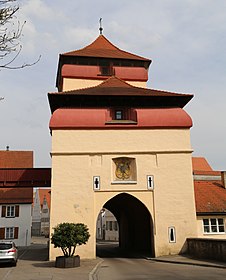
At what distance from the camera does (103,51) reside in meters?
29.0

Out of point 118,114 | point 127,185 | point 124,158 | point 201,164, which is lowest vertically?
point 127,185

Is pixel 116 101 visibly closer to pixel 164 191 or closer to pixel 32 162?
pixel 164 191

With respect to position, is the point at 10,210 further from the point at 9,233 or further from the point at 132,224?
the point at 132,224

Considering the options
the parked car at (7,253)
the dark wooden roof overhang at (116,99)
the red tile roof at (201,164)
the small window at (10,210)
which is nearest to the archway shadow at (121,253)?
the parked car at (7,253)

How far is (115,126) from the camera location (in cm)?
2077

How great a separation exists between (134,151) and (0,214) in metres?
19.6

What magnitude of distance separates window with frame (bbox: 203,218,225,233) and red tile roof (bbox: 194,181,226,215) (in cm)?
54

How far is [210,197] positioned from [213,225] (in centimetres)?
209

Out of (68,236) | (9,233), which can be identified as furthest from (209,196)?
(9,233)

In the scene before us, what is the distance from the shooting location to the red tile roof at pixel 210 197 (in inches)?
848

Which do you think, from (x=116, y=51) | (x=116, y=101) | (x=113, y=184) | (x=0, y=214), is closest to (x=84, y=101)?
(x=116, y=101)

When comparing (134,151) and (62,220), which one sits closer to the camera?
(62,220)

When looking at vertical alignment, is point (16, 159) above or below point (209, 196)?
above

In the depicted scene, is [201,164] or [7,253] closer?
[7,253]
